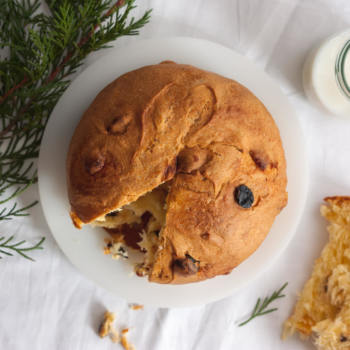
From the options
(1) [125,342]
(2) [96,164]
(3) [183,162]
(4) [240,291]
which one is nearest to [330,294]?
(4) [240,291]

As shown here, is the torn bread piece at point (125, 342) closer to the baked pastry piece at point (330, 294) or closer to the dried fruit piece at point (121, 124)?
the baked pastry piece at point (330, 294)

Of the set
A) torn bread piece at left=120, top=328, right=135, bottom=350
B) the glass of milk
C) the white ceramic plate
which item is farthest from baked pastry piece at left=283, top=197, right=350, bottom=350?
torn bread piece at left=120, top=328, right=135, bottom=350

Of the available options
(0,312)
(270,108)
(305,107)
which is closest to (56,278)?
(0,312)

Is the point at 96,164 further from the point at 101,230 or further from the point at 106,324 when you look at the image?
the point at 106,324

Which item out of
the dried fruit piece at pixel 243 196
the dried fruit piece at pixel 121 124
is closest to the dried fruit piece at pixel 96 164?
the dried fruit piece at pixel 121 124

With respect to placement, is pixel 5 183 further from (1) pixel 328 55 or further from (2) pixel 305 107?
(1) pixel 328 55
